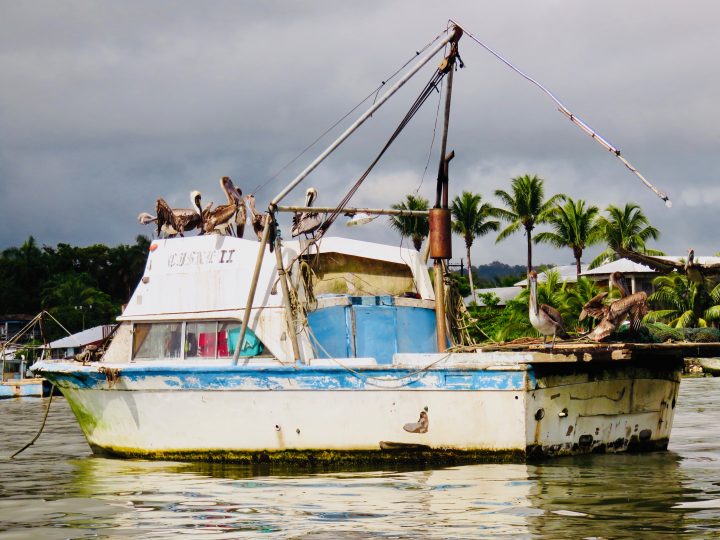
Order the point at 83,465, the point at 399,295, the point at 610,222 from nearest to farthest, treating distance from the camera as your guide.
→ the point at 83,465 → the point at 399,295 → the point at 610,222

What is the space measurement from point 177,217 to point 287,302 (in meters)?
2.99

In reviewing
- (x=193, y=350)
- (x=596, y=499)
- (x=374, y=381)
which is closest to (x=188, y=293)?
(x=193, y=350)

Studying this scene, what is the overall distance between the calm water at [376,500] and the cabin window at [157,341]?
167 centimetres

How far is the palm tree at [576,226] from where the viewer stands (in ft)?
195

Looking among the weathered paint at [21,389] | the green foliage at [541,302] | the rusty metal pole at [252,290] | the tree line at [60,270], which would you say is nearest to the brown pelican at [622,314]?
the rusty metal pole at [252,290]

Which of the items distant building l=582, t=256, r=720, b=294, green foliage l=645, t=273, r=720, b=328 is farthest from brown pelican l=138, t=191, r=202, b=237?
distant building l=582, t=256, r=720, b=294

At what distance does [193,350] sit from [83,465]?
84.7 inches

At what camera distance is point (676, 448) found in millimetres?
13984

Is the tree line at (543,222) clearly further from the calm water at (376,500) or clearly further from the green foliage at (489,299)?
the calm water at (376,500)

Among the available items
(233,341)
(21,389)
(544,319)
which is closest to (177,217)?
(233,341)

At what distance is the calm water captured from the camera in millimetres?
8367

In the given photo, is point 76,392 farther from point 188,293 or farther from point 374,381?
point 374,381

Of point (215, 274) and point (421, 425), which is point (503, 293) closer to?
point (215, 274)

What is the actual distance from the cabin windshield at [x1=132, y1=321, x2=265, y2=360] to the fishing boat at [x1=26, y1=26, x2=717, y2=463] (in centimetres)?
2
